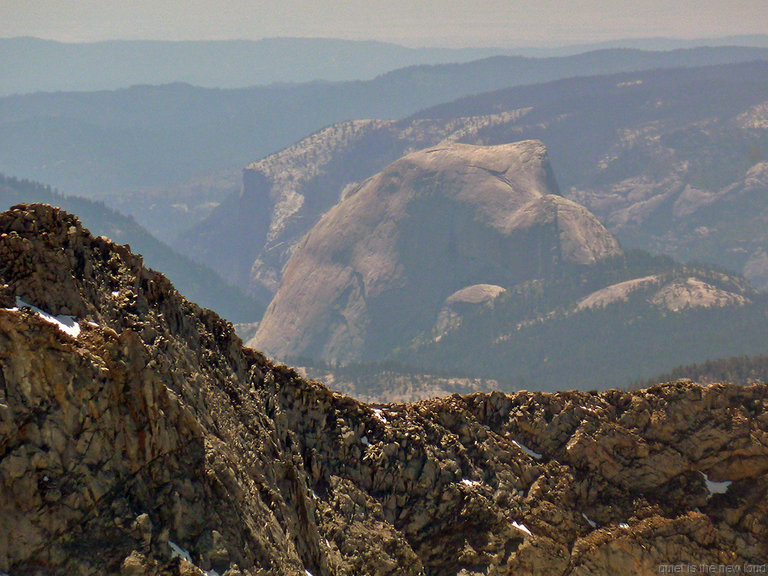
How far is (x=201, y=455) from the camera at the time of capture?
4003 centimetres

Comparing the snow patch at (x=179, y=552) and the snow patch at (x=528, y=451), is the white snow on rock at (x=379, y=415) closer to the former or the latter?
the snow patch at (x=528, y=451)

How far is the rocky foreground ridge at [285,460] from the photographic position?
34.5 meters

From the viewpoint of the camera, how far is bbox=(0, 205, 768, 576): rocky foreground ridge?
34500 mm

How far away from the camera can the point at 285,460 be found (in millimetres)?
50750

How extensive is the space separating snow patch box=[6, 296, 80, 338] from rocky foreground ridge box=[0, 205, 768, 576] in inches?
5.9

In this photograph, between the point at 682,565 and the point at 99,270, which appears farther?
the point at 682,565

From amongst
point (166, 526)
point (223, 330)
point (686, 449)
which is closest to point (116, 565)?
point (166, 526)

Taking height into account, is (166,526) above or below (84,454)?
below

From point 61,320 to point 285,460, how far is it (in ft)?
55.2

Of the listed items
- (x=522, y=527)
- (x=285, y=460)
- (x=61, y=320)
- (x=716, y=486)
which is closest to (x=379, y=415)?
(x=522, y=527)

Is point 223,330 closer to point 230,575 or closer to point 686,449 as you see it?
point 230,575

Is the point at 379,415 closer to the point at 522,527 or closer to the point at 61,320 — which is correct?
the point at 522,527

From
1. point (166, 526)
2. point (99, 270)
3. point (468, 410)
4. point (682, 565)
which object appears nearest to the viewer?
point (166, 526)

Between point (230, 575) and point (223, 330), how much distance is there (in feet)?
70.7
